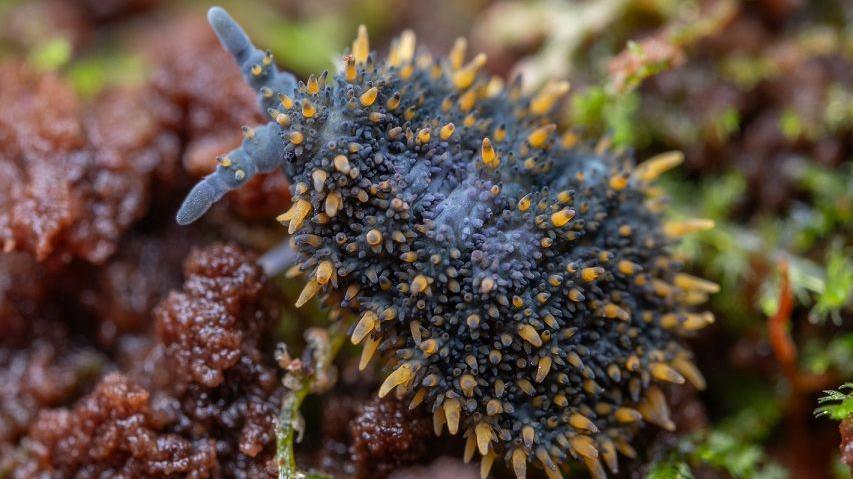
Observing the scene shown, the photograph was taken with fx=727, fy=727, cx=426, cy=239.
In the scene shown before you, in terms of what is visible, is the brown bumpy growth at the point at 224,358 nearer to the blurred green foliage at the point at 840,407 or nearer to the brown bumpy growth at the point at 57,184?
the brown bumpy growth at the point at 57,184

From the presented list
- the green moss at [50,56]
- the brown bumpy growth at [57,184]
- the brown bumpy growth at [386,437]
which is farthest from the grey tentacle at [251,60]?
the green moss at [50,56]

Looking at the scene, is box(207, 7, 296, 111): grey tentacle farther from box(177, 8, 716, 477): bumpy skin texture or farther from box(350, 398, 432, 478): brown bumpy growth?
box(350, 398, 432, 478): brown bumpy growth

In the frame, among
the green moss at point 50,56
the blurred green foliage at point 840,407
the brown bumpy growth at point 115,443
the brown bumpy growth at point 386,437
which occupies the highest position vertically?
the green moss at point 50,56

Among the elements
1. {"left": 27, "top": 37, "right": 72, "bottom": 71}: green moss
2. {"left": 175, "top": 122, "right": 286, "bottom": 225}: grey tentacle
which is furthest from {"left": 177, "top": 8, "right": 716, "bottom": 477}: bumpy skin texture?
{"left": 27, "top": 37, "right": 72, "bottom": 71}: green moss

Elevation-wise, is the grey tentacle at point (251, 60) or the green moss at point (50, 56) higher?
the green moss at point (50, 56)

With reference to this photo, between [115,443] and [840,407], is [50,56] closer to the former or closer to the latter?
[115,443]

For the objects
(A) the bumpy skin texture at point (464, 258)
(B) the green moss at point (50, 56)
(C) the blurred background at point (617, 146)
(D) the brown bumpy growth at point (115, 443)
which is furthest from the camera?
(B) the green moss at point (50, 56)

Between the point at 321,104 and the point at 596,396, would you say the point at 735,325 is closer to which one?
the point at 596,396
